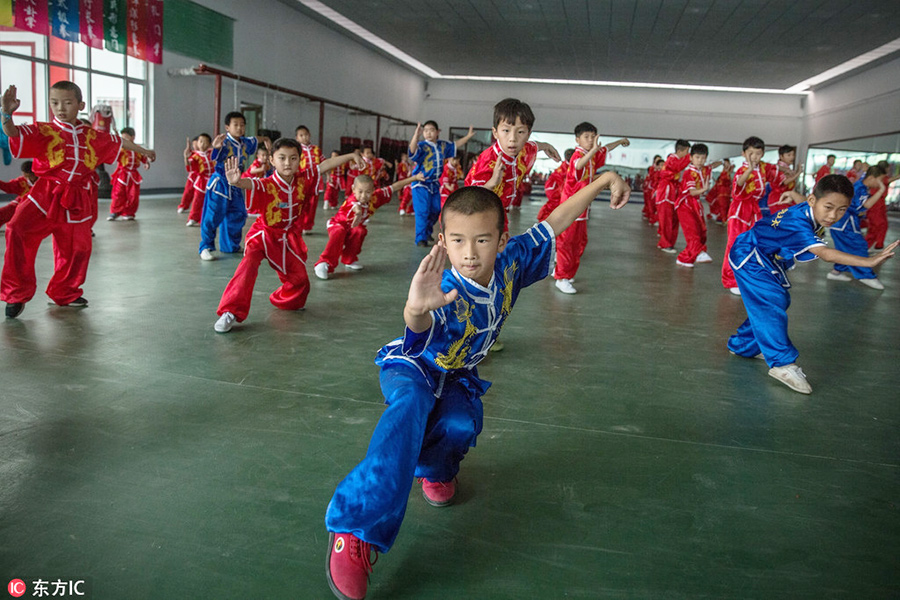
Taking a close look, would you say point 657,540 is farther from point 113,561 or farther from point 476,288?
point 113,561

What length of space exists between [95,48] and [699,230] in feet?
32.5

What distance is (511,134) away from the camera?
3.90 m

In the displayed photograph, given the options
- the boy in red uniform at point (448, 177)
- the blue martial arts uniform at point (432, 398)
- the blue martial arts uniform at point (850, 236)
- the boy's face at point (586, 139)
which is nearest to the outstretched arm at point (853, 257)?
the blue martial arts uniform at point (432, 398)

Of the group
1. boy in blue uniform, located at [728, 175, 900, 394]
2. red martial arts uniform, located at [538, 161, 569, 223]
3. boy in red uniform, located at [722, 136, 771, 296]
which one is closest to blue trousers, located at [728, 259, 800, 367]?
boy in blue uniform, located at [728, 175, 900, 394]

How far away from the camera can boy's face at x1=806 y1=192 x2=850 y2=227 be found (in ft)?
9.91

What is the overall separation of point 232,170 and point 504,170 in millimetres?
1819

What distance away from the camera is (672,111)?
916 inches

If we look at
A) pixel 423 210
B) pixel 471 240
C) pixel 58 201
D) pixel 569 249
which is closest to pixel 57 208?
pixel 58 201

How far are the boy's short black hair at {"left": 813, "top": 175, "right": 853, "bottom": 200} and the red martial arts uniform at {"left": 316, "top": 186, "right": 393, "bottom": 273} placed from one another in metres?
3.58

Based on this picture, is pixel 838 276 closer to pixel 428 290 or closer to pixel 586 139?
pixel 586 139

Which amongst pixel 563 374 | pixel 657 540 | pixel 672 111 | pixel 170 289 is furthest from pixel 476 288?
pixel 672 111

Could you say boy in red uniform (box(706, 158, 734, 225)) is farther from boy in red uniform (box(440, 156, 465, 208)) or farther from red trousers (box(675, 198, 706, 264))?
boy in red uniform (box(440, 156, 465, 208))

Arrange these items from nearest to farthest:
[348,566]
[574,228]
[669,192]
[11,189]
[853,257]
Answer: [348,566], [853,257], [11,189], [574,228], [669,192]

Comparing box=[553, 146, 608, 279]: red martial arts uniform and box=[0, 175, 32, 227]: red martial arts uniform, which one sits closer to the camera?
box=[0, 175, 32, 227]: red martial arts uniform
